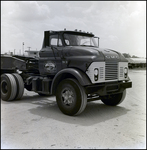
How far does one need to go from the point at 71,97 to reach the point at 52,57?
62.0 inches

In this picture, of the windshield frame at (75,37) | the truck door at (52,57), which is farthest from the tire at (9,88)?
the windshield frame at (75,37)

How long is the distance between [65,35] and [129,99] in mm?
3550

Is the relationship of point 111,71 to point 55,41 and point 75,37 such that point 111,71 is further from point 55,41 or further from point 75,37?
point 55,41

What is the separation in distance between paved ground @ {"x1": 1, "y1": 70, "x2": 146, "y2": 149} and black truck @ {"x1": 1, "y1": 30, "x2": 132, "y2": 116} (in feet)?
1.54

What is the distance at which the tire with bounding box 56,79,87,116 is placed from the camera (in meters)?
5.35

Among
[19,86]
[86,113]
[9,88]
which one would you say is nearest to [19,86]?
[19,86]

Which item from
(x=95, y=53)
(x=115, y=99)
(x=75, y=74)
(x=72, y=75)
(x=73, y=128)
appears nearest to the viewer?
(x=73, y=128)

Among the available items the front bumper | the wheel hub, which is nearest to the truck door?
the wheel hub

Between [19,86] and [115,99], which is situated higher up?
[19,86]

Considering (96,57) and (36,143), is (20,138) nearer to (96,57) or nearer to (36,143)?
(36,143)

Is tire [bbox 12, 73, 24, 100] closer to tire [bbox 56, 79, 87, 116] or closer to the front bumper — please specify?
tire [bbox 56, 79, 87, 116]

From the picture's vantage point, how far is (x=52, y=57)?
21.3 feet

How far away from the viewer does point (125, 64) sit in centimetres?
642

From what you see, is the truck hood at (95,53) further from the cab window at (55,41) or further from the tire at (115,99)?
the tire at (115,99)
